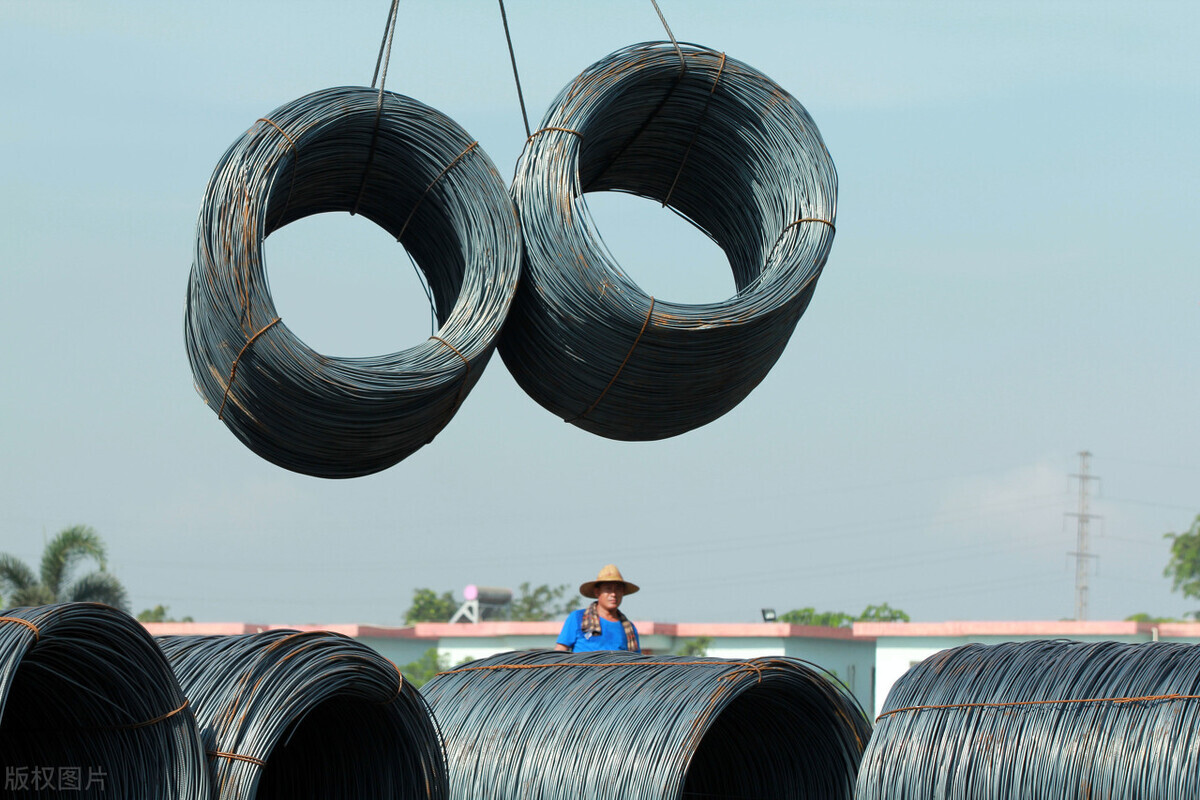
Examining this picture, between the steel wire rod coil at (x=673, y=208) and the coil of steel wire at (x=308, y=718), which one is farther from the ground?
the steel wire rod coil at (x=673, y=208)

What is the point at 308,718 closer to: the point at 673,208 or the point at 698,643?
the point at 673,208

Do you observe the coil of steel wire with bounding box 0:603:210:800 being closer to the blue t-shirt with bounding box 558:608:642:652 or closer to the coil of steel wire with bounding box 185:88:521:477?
the coil of steel wire with bounding box 185:88:521:477

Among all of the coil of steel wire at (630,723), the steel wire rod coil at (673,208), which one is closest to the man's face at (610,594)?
the coil of steel wire at (630,723)

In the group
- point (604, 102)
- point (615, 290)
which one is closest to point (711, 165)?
point (604, 102)

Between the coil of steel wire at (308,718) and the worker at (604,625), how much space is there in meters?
1.58

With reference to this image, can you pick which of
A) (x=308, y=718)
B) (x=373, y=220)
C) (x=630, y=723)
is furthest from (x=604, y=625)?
(x=373, y=220)

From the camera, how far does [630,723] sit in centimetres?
566

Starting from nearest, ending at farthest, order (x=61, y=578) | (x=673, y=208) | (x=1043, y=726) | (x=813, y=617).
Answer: (x=1043, y=726) → (x=673, y=208) → (x=61, y=578) → (x=813, y=617)

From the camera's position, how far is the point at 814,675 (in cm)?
601

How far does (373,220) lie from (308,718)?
183 cm

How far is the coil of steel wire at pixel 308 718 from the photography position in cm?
465

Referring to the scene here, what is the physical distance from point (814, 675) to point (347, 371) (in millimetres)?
2237

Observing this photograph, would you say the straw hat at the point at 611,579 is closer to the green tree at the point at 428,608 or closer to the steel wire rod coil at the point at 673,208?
the steel wire rod coil at the point at 673,208

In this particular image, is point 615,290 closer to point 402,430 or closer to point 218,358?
point 402,430
